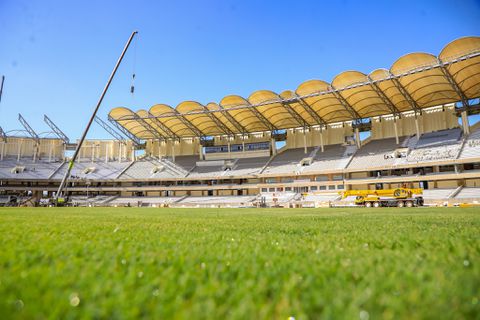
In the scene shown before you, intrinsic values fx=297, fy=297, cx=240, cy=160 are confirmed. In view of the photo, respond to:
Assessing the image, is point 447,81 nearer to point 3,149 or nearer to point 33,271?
Answer: point 33,271

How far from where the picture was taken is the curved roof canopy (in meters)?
36.3

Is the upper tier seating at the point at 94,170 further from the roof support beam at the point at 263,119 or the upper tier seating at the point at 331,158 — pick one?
the upper tier seating at the point at 331,158

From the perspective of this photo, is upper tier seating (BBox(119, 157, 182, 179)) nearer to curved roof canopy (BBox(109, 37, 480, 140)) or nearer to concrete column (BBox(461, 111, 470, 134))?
curved roof canopy (BBox(109, 37, 480, 140))

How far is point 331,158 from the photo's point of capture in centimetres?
5434

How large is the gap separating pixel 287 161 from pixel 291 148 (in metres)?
5.50

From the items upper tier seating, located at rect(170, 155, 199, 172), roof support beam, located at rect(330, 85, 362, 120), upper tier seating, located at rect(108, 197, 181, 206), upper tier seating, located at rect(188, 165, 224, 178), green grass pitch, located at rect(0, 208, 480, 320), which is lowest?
upper tier seating, located at rect(108, 197, 181, 206)

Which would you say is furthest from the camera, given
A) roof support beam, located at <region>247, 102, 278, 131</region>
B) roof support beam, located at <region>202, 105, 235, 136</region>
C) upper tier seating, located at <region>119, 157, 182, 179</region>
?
upper tier seating, located at <region>119, 157, 182, 179</region>

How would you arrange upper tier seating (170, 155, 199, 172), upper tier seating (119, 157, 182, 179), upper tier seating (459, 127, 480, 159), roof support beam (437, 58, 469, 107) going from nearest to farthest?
roof support beam (437, 58, 469, 107)
upper tier seating (459, 127, 480, 159)
upper tier seating (119, 157, 182, 179)
upper tier seating (170, 155, 199, 172)

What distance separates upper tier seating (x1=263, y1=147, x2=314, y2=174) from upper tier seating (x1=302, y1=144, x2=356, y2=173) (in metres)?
2.53

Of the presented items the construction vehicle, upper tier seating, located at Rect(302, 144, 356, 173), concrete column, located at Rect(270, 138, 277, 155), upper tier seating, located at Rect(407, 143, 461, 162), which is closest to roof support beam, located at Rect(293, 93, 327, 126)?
upper tier seating, located at Rect(302, 144, 356, 173)

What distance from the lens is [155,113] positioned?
2212 inches

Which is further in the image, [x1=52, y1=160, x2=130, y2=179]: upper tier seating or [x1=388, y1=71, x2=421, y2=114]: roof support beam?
[x1=52, y1=160, x2=130, y2=179]: upper tier seating

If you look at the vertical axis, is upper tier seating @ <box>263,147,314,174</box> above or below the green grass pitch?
above

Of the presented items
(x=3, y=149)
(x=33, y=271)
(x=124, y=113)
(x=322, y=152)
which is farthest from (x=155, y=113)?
(x=33, y=271)
